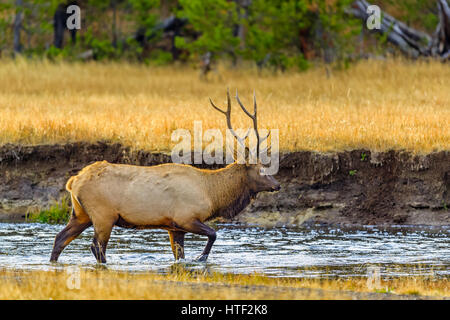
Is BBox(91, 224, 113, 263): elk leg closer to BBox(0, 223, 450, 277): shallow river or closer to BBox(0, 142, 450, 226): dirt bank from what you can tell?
BBox(0, 223, 450, 277): shallow river

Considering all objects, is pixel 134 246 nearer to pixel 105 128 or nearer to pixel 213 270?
pixel 213 270

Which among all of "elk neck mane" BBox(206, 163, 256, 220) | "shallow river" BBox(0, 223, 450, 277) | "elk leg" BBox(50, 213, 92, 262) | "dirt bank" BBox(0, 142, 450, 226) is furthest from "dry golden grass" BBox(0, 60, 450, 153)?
"elk leg" BBox(50, 213, 92, 262)

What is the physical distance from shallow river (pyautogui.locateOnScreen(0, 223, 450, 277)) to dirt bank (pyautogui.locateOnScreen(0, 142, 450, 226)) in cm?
58

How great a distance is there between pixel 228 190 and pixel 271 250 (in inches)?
53.9

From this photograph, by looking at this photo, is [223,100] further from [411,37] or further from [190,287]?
[190,287]

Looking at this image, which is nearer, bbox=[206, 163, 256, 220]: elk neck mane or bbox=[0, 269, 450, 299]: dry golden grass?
bbox=[0, 269, 450, 299]: dry golden grass

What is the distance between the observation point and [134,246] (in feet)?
43.3

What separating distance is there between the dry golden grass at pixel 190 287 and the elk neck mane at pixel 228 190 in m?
1.59

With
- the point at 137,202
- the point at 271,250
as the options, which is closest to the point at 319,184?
the point at 271,250

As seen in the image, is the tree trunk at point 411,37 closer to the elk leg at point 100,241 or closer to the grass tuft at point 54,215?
the grass tuft at point 54,215

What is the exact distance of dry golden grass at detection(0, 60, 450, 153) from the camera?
1678cm

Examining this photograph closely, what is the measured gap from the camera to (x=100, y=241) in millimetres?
11203
